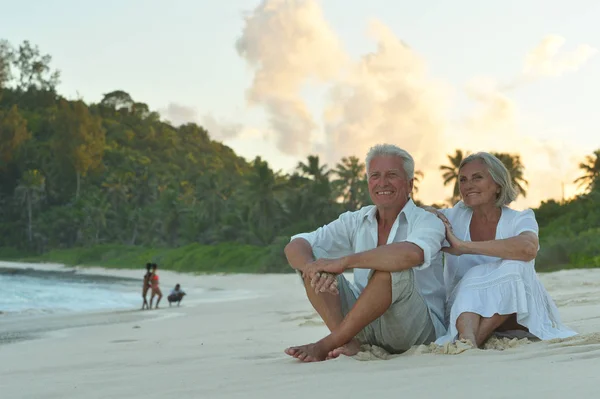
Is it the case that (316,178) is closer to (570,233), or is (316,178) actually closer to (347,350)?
(570,233)

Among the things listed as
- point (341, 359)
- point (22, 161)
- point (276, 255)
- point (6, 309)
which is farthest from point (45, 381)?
point (22, 161)

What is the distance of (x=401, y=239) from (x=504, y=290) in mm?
521

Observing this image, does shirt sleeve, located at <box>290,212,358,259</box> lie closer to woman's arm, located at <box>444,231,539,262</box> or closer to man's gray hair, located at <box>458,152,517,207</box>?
woman's arm, located at <box>444,231,539,262</box>

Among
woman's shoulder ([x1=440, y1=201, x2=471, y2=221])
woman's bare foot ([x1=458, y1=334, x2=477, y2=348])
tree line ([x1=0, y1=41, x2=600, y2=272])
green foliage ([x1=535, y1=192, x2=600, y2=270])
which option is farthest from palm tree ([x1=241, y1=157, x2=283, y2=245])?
woman's bare foot ([x1=458, y1=334, x2=477, y2=348])

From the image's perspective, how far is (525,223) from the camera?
3.74 m

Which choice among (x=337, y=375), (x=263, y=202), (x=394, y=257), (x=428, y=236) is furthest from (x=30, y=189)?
(x=337, y=375)

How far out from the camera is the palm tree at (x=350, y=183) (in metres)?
45.3

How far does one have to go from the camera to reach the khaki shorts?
3.31m

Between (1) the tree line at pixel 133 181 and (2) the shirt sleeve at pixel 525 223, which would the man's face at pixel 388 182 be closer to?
(2) the shirt sleeve at pixel 525 223

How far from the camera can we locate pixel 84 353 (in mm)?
6242

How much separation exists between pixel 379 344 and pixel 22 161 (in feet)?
286

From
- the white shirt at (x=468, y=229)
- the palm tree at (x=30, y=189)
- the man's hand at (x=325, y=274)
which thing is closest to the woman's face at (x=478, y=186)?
the white shirt at (x=468, y=229)

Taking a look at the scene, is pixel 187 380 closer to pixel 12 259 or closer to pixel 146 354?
pixel 146 354

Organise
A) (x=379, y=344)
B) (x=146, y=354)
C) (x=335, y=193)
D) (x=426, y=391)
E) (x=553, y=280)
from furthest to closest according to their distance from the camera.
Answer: (x=335, y=193) < (x=553, y=280) < (x=146, y=354) < (x=379, y=344) < (x=426, y=391)
